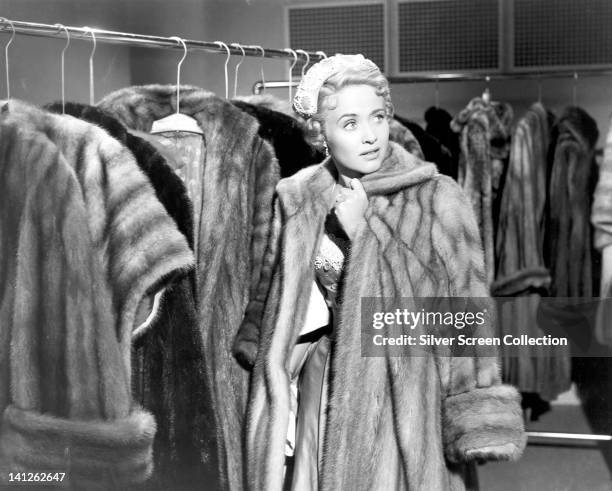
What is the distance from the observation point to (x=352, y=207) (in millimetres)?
1746

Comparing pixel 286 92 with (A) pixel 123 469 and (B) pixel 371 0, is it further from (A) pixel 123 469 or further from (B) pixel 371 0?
(A) pixel 123 469

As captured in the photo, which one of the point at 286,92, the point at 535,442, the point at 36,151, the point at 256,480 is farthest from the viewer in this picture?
the point at 286,92

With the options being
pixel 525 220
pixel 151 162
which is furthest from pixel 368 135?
pixel 525 220

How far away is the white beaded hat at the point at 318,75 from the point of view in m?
1.68

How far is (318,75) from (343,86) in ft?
0.17

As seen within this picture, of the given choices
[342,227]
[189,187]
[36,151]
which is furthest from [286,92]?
[36,151]

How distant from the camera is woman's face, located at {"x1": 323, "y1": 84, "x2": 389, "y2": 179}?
168 cm

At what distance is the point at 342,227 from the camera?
1761mm

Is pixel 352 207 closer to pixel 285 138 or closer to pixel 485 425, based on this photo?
pixel 285 138

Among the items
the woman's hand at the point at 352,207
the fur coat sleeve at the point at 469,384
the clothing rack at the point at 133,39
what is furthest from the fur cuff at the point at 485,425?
A: the clothing rack at the point at 133,39

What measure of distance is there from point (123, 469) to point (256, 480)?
270 millimetres

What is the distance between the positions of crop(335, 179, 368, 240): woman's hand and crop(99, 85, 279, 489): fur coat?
19 cm

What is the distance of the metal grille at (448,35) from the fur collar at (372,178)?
34 centimetres

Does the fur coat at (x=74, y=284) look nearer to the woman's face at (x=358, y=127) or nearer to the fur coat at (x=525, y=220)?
the woman's face at (x=358, y=127)
